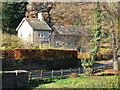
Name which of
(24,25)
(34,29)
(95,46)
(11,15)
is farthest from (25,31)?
(95,46)

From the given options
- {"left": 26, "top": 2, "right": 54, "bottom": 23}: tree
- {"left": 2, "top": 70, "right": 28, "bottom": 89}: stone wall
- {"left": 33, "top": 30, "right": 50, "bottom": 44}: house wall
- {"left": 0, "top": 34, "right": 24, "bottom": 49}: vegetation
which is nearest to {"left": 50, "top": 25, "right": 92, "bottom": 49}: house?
{"left": 33, "top": 30, "right": 50, "bottom": 44}: house wall

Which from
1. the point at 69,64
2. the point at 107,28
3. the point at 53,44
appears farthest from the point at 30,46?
the point at 53,44

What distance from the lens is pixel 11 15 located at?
173ft

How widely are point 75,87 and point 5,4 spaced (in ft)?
125

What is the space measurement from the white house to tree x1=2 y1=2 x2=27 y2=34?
181 centimetres

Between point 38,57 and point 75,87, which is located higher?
point 38,57

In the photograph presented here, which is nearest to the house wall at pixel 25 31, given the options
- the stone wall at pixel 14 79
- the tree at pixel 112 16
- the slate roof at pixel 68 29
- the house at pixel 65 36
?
the house at pixel 65 36

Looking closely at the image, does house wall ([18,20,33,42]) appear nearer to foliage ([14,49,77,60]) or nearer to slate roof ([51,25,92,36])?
slate roof ([51,25,92,36])

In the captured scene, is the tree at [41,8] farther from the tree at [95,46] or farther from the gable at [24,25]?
the tree at [95,46]

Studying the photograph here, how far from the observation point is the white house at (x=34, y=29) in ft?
163

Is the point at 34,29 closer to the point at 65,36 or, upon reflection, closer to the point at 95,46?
the point at 65,36

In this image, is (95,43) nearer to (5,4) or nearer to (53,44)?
(53,44)

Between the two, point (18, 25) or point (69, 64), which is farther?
point (18, 25)

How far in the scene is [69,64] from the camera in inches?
1494
